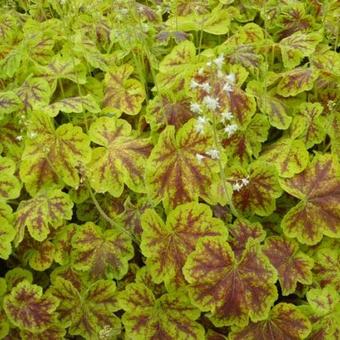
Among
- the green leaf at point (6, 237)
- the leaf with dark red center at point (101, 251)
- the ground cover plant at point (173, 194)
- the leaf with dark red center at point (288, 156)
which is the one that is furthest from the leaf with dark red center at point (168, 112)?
the green leaf at point (6, 237)

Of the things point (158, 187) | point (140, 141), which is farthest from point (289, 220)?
point (140, 141)

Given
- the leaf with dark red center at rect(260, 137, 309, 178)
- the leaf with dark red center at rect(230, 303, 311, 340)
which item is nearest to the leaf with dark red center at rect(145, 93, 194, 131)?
the leaf with dark red center at rect(260, 137, 309, 178)

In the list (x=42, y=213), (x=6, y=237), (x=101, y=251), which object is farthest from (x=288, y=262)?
(x=6, y=237)

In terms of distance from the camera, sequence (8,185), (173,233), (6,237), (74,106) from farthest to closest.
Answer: (74,106)
(8,185)
(6,237)
(173,233)

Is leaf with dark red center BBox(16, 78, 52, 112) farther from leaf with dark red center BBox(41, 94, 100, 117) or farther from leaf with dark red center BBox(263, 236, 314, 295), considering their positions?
leaf with dark red center BBox(263, 236, 314, 295)

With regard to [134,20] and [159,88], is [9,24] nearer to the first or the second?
[134,20]

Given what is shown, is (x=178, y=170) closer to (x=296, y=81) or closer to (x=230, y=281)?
(x=230, y=281)
